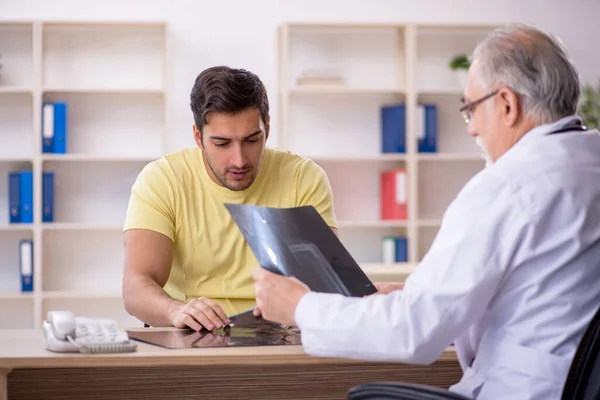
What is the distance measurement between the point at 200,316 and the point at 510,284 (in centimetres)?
80

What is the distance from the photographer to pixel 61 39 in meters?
5.43

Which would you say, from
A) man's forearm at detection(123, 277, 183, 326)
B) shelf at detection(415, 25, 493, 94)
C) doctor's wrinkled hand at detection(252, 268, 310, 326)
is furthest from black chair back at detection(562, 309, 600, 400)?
shelf at detection(415, 25, 493, 94)

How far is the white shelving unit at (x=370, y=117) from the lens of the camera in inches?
221

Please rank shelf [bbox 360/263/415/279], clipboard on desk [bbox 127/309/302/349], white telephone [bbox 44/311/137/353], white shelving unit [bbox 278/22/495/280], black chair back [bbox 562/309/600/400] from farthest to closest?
white shelving unit [bbox 278/22/495/280]
shelf [bbox 360/263/415/279]
clipboard on desk [bbox 127/309/302/349]
white telephone [bbox 44/311/137/353]
black chair back [bbox 562/309/600/400]


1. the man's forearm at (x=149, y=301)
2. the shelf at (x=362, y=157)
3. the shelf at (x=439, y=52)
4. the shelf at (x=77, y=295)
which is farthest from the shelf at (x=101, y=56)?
the man's forearm at (x=149, y=301)

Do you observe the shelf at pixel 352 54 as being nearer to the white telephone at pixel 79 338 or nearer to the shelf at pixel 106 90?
the shelf at pixel 106 90

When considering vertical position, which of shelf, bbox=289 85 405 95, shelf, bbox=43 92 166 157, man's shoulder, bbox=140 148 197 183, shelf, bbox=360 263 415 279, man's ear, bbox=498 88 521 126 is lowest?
shelf, bbox=360 263 415 279

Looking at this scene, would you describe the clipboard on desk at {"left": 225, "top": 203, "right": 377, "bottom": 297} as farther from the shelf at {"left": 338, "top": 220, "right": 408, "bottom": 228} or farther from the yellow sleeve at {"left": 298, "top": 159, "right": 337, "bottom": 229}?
the shelf at {"left": 338, "top": 220, "right": 408, "bottom": 228}

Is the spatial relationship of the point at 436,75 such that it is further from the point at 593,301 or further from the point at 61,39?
the point at 593,301

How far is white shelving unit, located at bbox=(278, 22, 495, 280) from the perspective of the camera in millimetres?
5625

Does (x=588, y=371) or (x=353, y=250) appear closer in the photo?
(x=588, y=371)

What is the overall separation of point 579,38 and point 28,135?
3.62 meters

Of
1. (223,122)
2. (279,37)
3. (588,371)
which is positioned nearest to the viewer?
(588,371)

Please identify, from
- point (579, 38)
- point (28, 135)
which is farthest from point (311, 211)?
point (579, 38)
